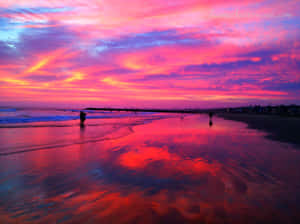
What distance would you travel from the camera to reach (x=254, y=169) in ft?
19.6

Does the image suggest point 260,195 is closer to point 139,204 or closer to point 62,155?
point 139,204

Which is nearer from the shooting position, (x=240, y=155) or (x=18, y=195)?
(x=18, y=195)

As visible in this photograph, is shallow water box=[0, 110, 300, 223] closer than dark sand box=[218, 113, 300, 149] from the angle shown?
Yes

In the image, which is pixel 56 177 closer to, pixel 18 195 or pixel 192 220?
pixel 18 195

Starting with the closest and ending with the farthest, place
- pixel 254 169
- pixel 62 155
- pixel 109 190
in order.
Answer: pixel 109 190 < pixel 254 169 < pixel 62 155

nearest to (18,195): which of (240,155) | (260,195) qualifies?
(260,195)

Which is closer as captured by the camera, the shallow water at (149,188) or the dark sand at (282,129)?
the shallow water at (149,188)

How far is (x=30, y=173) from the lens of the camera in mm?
5570

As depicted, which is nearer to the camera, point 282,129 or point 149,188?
point 149,188

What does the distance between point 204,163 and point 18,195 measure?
5.26 m

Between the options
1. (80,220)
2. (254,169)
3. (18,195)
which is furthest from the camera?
(254,169)

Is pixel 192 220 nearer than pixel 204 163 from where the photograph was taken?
Yes

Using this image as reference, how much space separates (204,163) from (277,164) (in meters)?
2.34

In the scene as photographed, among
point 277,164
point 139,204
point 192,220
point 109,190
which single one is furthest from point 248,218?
point 277,164
